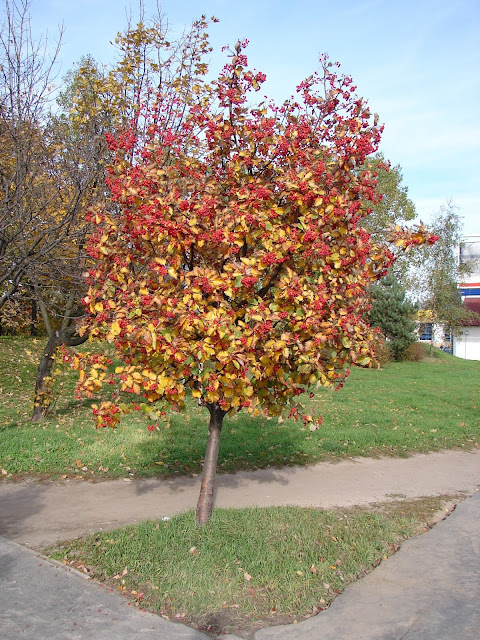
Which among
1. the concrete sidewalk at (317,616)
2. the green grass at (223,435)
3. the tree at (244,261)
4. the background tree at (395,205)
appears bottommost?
the concrete sidewalk at (317,616)

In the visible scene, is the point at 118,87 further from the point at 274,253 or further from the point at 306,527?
the point at 306,527

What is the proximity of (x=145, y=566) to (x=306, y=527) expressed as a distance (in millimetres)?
1595

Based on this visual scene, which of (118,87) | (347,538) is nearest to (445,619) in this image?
(347,538)

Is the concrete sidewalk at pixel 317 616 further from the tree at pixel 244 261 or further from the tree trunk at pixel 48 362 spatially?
the tree trunk at pixel 48 362

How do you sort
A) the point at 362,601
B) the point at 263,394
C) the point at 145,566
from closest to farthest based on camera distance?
the point at 362,601, the point at 145,566, the point at 263,394

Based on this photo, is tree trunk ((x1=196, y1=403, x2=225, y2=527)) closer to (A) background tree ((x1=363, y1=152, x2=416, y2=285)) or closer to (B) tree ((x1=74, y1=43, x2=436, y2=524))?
(B) tree ((x1=74, y1=43, x2=436, y2=524))

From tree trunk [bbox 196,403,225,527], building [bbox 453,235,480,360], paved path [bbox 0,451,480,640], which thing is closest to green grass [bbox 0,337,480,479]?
paved path [bbox 0,451,480,640]

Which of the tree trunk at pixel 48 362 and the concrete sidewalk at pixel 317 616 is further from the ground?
the tree trunk at pixel 48 362

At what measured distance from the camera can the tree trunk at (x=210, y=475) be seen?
5.26 m

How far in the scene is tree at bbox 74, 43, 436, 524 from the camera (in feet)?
13.8

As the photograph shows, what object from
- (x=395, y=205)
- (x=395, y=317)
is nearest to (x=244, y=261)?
(x=395, y=317)

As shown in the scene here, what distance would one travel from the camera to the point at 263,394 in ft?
15.8

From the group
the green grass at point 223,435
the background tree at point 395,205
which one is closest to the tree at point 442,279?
the background tree at point 395,205

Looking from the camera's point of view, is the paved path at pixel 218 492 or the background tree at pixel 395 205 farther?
the background tree at pixel 395 205
